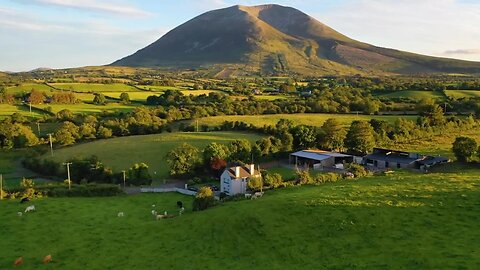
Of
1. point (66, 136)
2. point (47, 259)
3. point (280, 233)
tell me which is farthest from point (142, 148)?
point (280, 233)

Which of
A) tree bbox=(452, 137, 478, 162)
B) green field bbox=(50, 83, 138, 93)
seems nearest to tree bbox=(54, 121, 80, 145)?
tree bbox=(452, 137, 478, 162)

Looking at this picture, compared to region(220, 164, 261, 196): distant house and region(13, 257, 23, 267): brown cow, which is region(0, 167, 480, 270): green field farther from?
region(220, 164, 261, 196): distant house

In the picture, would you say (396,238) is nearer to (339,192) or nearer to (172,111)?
(339,192)

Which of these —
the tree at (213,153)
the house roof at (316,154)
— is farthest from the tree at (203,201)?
the house roof at (316,154)

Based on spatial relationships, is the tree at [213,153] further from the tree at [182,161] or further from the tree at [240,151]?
the tree at [240,151]

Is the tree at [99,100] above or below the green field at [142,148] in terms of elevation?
above

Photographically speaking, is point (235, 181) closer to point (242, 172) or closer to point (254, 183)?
point (242, 172)
